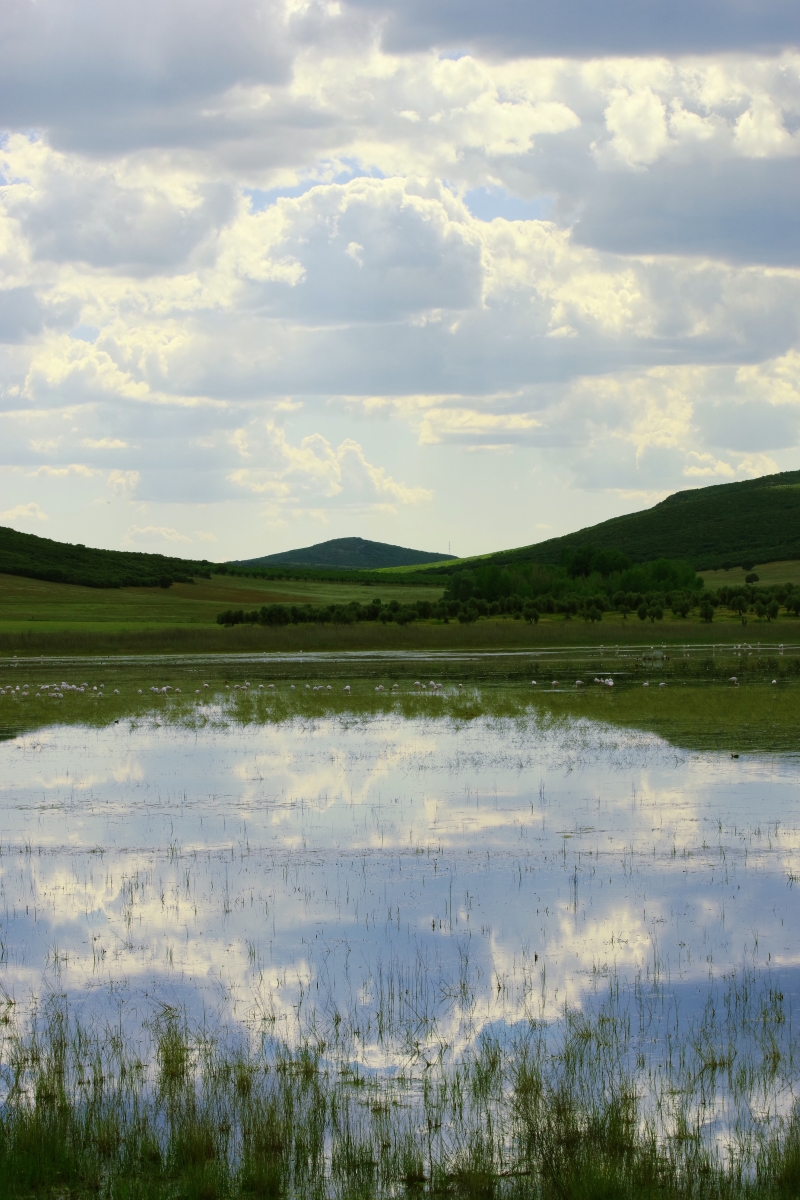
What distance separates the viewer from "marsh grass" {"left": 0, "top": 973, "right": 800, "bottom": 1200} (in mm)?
6395

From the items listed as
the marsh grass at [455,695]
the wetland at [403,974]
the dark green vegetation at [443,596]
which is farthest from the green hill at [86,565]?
the wetland at [403,974]

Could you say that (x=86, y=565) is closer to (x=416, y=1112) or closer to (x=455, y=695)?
(x=455, y=695)

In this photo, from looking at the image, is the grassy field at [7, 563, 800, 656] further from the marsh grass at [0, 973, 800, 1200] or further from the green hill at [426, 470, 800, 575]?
the green hill at [426, 470, 800, 575]

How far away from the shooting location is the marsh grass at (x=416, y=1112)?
252 inches

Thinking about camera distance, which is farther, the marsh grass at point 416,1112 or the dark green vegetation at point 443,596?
the dark green vegetation at point 443,596

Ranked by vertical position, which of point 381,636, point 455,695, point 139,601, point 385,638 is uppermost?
point 139,601

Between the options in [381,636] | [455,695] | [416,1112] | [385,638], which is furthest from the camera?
[381,636]

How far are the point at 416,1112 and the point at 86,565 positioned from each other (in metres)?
139

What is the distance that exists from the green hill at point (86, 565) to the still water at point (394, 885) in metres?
110

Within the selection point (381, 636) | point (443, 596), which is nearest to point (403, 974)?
point (381, 636)

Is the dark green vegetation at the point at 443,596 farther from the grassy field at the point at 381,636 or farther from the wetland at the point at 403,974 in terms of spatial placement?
the wetland at the point at 403,974

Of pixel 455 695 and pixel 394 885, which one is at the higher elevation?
pixel 455 695

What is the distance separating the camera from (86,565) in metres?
141

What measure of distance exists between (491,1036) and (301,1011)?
1.44 m
